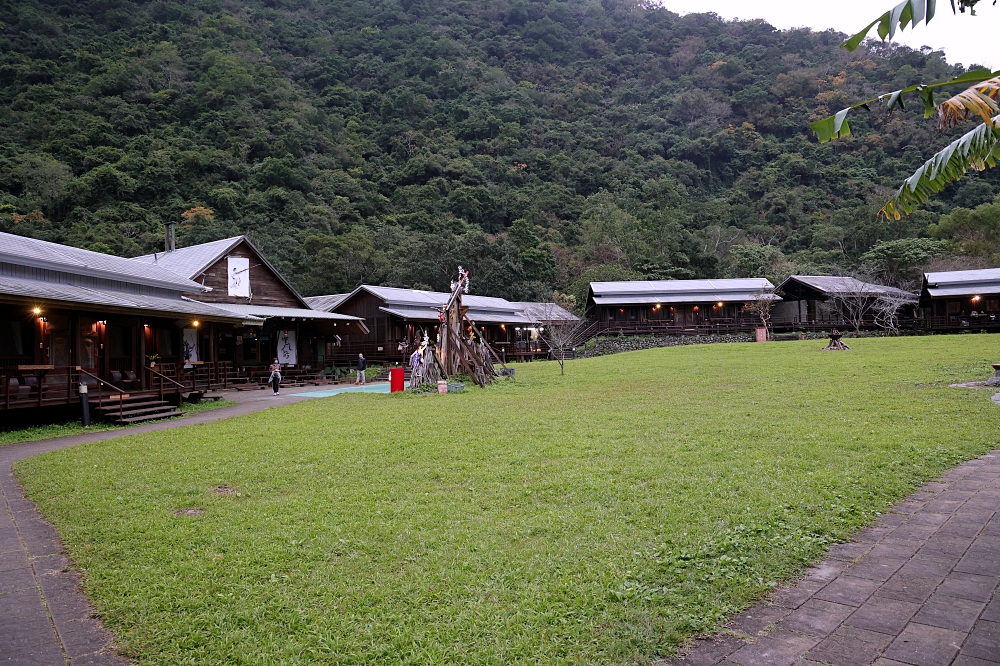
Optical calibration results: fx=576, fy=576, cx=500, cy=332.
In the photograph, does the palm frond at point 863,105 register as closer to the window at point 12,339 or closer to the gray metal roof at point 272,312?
the window at point 12,339

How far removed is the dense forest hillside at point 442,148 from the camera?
5116 centimetres

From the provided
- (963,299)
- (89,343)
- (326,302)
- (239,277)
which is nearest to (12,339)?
(89,343)

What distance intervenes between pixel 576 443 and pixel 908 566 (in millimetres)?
5457

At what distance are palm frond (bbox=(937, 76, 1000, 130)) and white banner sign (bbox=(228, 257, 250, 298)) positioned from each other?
2911 cm

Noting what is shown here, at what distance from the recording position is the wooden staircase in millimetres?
15047

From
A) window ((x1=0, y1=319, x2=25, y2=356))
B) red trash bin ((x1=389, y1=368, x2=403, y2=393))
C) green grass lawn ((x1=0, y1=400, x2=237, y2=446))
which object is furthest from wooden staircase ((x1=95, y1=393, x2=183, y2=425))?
red trash bin ((x1=389, y1=368, x2=403, y2=393))

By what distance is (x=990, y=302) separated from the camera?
41.2 meters

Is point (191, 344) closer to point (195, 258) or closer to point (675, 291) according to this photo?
Result: point (195, 258)

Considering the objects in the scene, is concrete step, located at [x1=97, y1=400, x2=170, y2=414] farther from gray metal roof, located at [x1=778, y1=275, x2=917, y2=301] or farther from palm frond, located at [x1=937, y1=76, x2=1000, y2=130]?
gray metal roof, located at [x1=778, y1=275, x2=917, y2=301]

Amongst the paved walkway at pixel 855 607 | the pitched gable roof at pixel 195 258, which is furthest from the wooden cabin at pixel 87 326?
the paved walkway at pixel 855 607

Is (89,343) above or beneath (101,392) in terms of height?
above

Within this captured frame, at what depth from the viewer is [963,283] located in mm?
41281

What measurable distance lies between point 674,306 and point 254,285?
3265 cm

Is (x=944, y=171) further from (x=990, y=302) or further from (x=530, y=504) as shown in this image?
(x=990, y=302)
